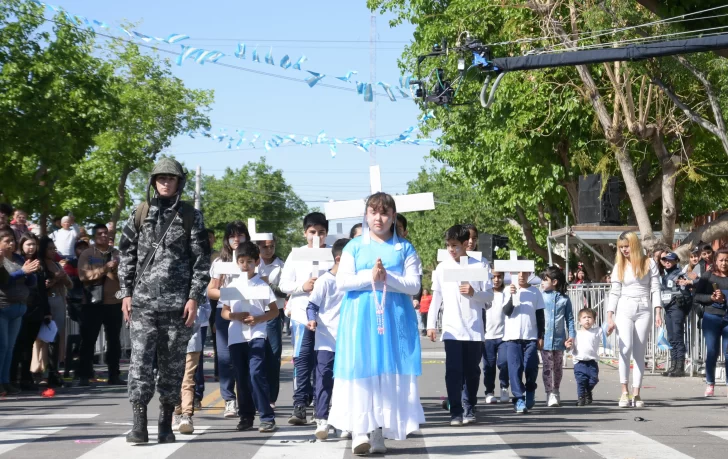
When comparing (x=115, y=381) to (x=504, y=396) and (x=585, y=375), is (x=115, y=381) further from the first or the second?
(x=585, y=375)

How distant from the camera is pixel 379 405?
29.3ft

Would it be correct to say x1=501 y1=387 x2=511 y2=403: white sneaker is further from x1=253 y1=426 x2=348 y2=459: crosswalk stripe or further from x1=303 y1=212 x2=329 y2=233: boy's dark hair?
x1=253 y1=426 x2=348 y2=459: crosswalk stripe

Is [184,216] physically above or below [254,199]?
below

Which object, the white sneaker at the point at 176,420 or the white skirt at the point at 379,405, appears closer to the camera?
the white skirt at the point at 379,405

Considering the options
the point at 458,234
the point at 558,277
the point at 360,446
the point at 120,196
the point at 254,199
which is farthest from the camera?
the point at 254,199

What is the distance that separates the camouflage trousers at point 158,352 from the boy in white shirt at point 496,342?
488 cm

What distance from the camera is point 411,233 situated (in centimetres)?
10481

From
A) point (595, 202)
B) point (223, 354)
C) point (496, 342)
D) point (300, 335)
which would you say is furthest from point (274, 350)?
point (595, 202)

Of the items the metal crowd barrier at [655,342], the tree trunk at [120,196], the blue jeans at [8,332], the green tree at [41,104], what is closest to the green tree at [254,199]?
the tree trunk at [120,196]

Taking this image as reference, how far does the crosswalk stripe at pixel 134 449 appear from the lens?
8.55m

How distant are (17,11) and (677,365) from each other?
22449 mm

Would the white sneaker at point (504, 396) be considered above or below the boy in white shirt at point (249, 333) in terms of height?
below

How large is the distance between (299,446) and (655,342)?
37.9 ft

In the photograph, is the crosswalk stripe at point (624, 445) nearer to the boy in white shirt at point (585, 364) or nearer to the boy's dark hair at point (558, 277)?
the boy in white shirt at point (585, 364)
